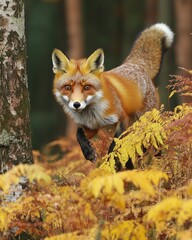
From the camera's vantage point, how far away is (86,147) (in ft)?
31.0

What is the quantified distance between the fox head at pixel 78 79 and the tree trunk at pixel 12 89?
0.75 metres

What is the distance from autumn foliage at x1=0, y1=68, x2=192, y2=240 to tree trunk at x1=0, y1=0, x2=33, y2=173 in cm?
38

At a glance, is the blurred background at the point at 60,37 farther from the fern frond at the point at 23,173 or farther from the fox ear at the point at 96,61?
the fern frond at the point at 23,173

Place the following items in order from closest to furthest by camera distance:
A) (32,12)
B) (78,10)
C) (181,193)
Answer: (181,193), (78,10), (32,12)

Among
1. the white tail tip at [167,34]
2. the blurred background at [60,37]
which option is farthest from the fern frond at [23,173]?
the blurred background at [60,37]

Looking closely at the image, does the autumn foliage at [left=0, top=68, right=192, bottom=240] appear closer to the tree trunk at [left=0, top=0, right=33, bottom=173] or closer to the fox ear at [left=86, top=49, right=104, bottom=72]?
the tree trunk at [left=0, top=0, right=33, bottom=173]

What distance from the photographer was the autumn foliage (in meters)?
6.09

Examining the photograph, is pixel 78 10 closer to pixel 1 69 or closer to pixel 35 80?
pixel 35 80

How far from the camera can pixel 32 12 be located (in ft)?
135

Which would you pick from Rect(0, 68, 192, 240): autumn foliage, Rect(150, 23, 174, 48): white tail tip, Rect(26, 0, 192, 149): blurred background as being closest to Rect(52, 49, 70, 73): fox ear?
Rect(0, 68, 192, 240): autumn foliage

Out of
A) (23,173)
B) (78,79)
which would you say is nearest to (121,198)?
(23,173)

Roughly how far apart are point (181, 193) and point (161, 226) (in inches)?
25.4

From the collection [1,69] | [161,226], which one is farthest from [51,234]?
[1,69]

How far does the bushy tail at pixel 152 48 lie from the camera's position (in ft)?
35.7
